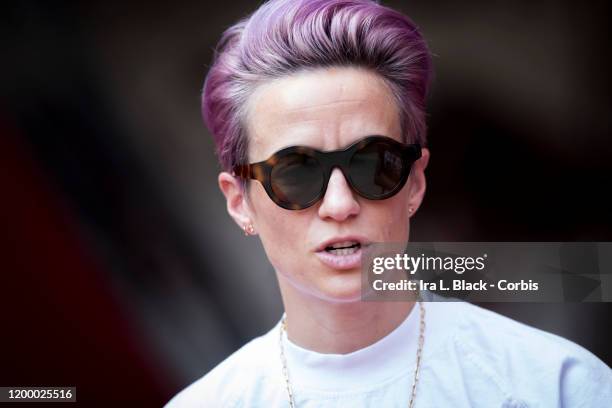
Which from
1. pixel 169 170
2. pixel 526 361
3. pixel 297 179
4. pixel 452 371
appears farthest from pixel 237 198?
pixel 526 361

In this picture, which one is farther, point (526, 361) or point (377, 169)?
point (526, 361)

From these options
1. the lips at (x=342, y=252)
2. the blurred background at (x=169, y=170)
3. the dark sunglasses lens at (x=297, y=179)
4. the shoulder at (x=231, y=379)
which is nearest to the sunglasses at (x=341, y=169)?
the dark sunglasses lens at (x=297, y=179)

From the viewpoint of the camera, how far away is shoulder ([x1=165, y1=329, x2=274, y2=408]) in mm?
2357

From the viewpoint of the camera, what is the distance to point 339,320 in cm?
214

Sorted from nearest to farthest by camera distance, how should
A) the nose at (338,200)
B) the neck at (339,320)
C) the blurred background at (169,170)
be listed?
the nose at (338,200) → the neck at (339,320) → the blurred background at (169,170)

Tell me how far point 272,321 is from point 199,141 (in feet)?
2.94

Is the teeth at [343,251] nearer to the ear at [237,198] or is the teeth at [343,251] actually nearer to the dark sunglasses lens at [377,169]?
the dark sunglasses lens at [377,169]

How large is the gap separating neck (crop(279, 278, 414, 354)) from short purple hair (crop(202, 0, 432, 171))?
1.75 feet

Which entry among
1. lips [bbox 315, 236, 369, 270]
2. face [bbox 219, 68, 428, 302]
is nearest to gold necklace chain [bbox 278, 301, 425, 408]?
face [bbox 219, 68, 428, 302]

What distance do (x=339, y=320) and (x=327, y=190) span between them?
495 mm

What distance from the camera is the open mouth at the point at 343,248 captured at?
6.35 ft

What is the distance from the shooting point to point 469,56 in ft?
8.82

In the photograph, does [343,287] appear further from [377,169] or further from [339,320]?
[377,169]

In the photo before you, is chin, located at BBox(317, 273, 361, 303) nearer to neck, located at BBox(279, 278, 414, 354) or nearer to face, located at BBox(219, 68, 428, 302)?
face, located at BBox(219, 68, 428, 302)
